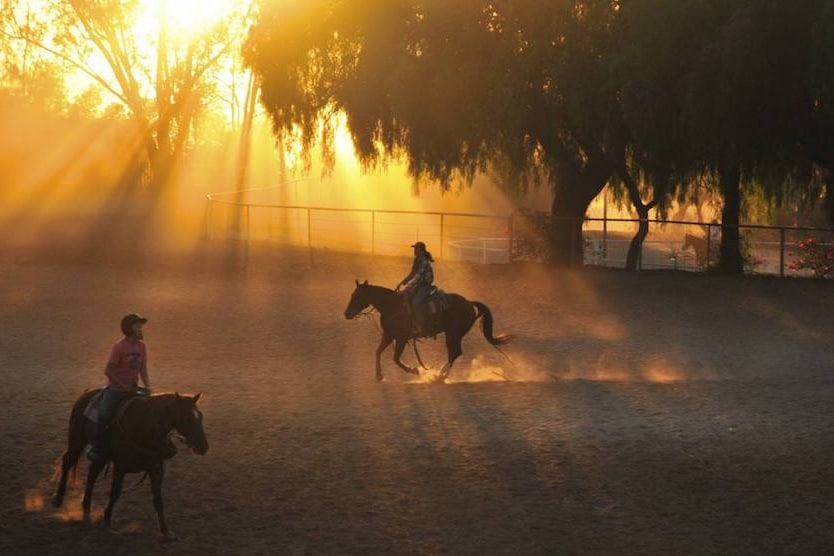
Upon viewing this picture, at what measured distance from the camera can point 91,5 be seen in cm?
5112

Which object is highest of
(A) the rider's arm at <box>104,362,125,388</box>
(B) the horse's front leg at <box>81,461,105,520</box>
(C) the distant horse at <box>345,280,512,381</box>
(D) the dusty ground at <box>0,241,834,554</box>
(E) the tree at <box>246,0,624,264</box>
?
(E) the tree at <box>246,0,624,264</box>

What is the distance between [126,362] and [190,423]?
90 centimetres

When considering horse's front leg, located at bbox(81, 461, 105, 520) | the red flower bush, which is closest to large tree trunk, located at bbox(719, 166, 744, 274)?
the red flower bush

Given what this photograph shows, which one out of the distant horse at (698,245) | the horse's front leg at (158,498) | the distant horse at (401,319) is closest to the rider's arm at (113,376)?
the horse's front leg at (158,498)

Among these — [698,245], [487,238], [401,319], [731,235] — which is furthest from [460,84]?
[487,238]

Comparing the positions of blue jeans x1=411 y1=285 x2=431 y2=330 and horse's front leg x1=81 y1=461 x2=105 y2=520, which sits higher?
blue jeans x1=411 y1=285 x2=431 y2=330

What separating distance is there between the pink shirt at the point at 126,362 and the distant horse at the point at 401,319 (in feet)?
24.2

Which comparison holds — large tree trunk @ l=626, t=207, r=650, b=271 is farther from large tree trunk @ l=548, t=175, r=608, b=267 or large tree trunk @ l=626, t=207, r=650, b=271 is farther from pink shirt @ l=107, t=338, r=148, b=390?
pink shirt @ l=107, t=338, r=148, b=390

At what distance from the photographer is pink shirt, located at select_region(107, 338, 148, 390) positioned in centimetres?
947

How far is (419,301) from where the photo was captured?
17312mm

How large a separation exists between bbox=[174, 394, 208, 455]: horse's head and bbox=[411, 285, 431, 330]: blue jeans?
8489 millimetres

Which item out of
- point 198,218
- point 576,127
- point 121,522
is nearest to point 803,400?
point 121,522

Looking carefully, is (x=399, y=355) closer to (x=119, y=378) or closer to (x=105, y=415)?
(x=119, y=378)

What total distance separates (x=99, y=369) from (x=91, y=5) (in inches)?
1468
